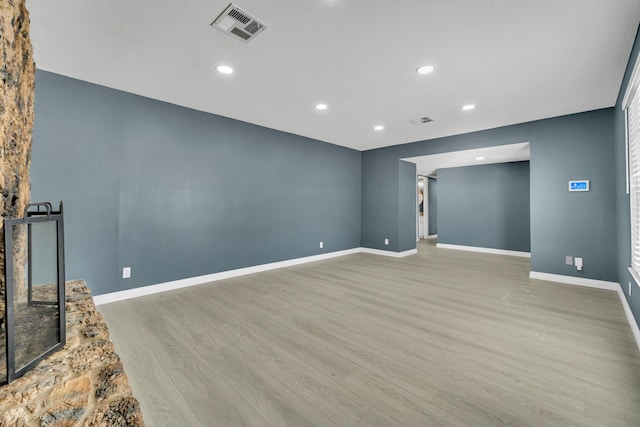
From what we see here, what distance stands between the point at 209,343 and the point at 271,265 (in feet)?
8.61

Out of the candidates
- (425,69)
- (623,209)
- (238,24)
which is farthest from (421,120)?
(238,24)

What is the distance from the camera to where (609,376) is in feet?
5.98

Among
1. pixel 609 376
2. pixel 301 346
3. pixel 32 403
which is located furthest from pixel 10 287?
pixel 609 376

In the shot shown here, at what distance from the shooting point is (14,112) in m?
1.18

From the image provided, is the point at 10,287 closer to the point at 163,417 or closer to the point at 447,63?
the point at 163,417

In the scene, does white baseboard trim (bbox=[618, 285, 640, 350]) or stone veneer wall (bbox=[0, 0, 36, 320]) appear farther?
white baseboard trim (bbox=[618, 285, 640, 350])

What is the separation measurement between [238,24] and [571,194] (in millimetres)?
4893

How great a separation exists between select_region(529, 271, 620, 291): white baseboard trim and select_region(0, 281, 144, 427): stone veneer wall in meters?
5.28

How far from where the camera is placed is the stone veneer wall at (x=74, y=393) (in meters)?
0.89

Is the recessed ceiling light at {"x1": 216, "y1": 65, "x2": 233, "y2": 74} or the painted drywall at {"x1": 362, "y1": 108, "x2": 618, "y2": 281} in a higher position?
the recessed ceiling light at {"x1": 216, "y1": 65, "x2": 233, "y2": 74}

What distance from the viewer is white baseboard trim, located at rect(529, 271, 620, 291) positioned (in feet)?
12.2

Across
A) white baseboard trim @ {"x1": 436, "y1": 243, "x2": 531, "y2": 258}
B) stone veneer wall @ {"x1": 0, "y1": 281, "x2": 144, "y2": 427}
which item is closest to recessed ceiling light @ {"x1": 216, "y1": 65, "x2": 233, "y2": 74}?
stone veneer wall @ {"x1": 0, "y1": 281, "x2": 144, "y2": 427}

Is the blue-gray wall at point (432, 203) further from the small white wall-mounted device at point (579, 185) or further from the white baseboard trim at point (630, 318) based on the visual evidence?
the white baseboard trim at point (630, 318)

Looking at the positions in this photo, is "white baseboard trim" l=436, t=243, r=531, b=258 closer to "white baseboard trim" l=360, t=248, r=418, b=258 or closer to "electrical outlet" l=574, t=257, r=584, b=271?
"white baseboard trim" l=360, t=248, r=418, b=258
